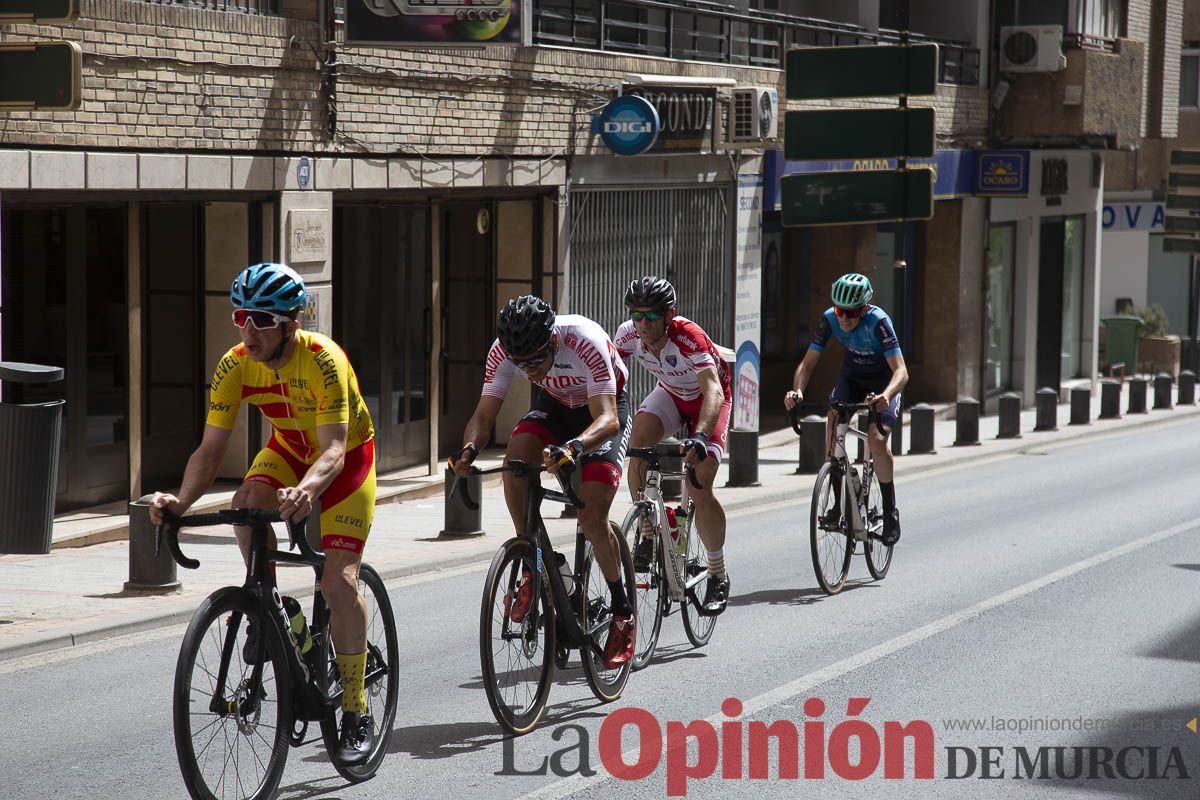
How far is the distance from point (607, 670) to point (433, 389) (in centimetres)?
892

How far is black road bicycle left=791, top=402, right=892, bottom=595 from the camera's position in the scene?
10.2 meters

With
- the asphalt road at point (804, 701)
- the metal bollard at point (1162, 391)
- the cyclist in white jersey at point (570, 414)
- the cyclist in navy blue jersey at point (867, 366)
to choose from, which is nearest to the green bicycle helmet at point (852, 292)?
the cyclist in navy blue jersey at point (867, 366)

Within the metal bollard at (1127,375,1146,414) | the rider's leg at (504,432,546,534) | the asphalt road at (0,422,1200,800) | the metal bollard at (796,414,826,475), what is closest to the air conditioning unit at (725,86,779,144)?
the metal bollard at (796,414,826,475)

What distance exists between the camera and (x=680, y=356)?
8.52 metres

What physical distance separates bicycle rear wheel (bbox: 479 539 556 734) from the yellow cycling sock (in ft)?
1.95

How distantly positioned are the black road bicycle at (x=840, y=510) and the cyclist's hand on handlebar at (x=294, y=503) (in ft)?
16.6

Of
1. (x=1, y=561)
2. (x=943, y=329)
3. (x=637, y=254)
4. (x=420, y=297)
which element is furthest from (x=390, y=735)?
(x=943, y=329)

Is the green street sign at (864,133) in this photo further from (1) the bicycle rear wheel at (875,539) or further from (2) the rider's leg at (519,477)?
(2) the rider's leg at (519,477)

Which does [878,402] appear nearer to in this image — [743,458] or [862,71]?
[743,458]

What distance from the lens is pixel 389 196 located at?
1531 centimetres

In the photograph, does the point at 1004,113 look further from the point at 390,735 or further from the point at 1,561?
the point at 390,735

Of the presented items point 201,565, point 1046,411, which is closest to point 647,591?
point 201,565

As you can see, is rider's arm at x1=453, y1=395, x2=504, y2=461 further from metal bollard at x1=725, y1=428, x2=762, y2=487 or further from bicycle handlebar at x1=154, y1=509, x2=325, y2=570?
metal bollard at x1=725, y1=428, x2=762, y2=487

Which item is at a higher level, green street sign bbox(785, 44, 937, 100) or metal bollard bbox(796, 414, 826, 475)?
green street sign bbox(785, 44, 937, 100)
